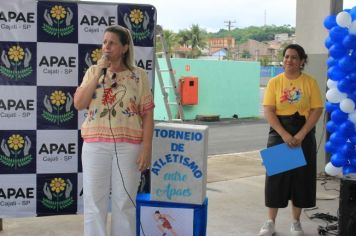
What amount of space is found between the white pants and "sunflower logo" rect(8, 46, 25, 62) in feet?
3.77

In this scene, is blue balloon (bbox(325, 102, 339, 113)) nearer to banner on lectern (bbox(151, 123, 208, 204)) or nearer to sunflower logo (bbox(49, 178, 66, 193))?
banner on lectern (bbox(151, 123, 208, 204))

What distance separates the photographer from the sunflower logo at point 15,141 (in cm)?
403

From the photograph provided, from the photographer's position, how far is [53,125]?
408cm

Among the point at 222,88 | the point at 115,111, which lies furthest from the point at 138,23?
the point at 222,88

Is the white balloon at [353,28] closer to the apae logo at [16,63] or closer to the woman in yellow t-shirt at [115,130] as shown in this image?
the woman in yellow t-shirt at [115,130]

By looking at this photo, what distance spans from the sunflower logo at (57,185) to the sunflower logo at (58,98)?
0.65 m

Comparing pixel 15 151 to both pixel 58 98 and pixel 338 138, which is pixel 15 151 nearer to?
pixel 58 98

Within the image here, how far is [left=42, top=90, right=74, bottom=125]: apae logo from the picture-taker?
4.04 meters

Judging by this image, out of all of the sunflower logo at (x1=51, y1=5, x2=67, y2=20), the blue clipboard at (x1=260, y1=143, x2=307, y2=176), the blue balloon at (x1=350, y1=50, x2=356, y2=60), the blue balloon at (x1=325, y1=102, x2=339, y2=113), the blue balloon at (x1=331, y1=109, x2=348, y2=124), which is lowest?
the blue clipboard at (x1=260, y1=143, x2=307, y2=176)

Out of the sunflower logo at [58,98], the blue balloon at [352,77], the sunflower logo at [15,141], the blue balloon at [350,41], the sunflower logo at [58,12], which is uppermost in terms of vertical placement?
the sunflower logo at [58,12]

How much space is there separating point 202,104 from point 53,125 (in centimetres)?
1169

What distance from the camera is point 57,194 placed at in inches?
165

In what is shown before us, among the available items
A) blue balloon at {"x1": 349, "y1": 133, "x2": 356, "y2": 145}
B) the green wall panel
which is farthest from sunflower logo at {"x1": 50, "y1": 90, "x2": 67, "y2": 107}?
the green wall panel

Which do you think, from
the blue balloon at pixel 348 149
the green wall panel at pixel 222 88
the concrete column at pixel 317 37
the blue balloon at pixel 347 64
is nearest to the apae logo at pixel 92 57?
the blue balloon at pixel 347 64
